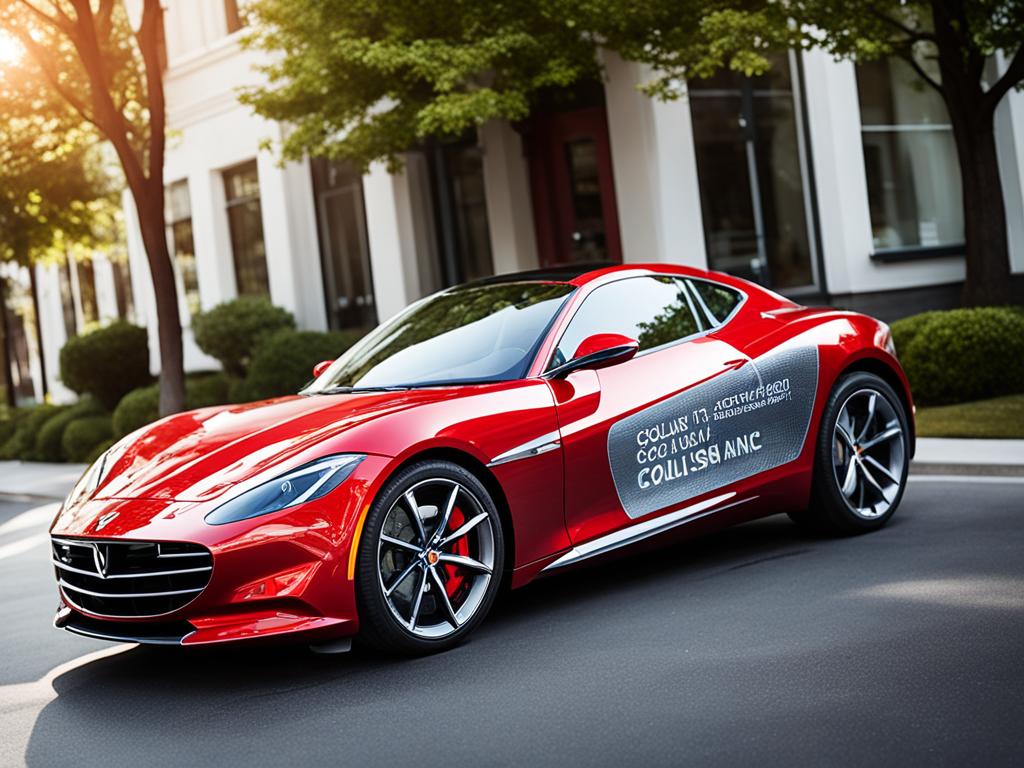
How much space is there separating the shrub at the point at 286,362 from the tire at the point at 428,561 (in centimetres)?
1300

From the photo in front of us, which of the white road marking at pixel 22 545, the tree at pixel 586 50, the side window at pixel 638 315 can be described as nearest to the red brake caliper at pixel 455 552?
the side window at pixel 638 315

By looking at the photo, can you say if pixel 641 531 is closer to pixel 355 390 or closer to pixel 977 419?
pixel 355 390

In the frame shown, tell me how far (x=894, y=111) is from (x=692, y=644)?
1447cm

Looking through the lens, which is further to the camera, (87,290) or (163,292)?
(87,290)

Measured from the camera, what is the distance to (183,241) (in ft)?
84.7

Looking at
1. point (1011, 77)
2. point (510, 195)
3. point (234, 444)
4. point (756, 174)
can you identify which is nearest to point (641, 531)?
point (234, 444)

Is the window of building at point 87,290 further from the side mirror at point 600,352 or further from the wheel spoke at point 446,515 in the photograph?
the wheel spoke at point 446,515

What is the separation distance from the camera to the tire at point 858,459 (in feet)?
22.9

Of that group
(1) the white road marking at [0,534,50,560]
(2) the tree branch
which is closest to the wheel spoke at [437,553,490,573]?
(1) the white road marking at [0,534,50,560]

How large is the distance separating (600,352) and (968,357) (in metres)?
8.24

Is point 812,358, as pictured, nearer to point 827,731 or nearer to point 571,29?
point 827,731

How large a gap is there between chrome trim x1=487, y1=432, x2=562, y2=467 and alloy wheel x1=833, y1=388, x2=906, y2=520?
77.4 inches

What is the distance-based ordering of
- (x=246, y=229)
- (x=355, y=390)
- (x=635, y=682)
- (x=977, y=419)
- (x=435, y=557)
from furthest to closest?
(x=246, y=229)
(x=977, y=419)
(x=355, y=390)
(x=435, y=557)
(x=635, y=682)

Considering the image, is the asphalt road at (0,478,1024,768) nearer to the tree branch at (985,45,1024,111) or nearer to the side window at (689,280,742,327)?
the side window at (689,280,742,327)
